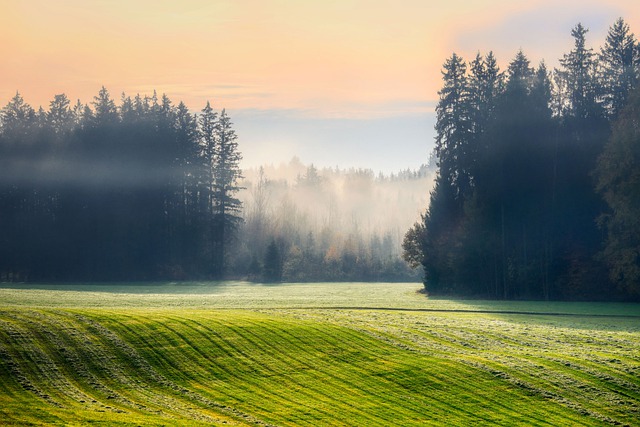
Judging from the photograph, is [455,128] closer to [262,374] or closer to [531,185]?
[531,185]

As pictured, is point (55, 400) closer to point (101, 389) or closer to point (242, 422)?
point (101, 389)

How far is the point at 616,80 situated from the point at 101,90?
254 feet

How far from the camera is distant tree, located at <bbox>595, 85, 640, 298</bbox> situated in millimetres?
64312

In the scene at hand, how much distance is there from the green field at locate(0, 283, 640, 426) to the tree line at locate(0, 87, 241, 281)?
6864 centimetres

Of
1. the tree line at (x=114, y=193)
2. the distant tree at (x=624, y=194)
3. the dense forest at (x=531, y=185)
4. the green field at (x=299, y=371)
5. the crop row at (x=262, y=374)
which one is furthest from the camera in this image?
the tree line at (x=114, y=193)

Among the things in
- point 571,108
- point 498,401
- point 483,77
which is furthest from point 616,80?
point 498,401

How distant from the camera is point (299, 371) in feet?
103

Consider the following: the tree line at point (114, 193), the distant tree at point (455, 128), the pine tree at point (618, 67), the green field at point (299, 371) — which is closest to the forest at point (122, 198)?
the tree line at point (114, 193)

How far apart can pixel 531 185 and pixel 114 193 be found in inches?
2403

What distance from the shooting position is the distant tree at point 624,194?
211ft

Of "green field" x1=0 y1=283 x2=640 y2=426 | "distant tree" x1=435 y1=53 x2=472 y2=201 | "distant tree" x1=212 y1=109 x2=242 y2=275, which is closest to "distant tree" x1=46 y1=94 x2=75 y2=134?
"distant tree" x1=212 y1=109 x2=242 y2=275

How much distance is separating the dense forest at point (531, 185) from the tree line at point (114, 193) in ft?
135

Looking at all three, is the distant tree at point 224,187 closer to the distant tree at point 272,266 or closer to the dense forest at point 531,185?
the distant tree at point 272,266

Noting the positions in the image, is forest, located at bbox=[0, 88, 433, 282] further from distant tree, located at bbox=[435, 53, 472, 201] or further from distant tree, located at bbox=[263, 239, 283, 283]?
distant tree, located at bbox=[435, 53, 472, 201]
